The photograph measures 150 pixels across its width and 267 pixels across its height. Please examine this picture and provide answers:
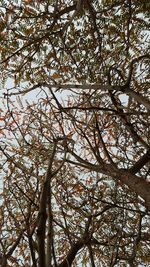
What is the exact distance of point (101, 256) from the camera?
4.43 m

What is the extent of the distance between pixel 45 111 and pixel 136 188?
1896 millimetres

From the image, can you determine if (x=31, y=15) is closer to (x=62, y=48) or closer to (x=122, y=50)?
(x=62, y=48)

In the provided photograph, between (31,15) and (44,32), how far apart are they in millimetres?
258

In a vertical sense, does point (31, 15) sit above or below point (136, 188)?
above

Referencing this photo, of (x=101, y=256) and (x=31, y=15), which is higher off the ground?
(x=31, y=15)

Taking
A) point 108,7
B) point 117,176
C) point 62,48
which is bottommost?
point 117,176

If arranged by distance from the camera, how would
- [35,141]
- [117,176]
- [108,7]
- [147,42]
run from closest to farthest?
[117,176]
[108,7]
[147,42]
[35,141]

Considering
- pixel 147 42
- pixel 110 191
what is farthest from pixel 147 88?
pixel 110 191

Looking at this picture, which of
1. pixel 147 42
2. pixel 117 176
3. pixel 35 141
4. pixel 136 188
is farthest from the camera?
pixel 35 141

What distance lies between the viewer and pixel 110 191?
4.66m

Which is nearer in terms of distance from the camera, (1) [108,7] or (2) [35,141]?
(1) [108,7]

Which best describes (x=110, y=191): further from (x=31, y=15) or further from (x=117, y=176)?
(x=31, y=15)

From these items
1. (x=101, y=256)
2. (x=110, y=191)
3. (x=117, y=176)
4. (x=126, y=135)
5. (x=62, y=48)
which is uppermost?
(x=62, y=48)

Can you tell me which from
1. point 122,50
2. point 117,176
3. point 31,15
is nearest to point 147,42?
point 122,50
